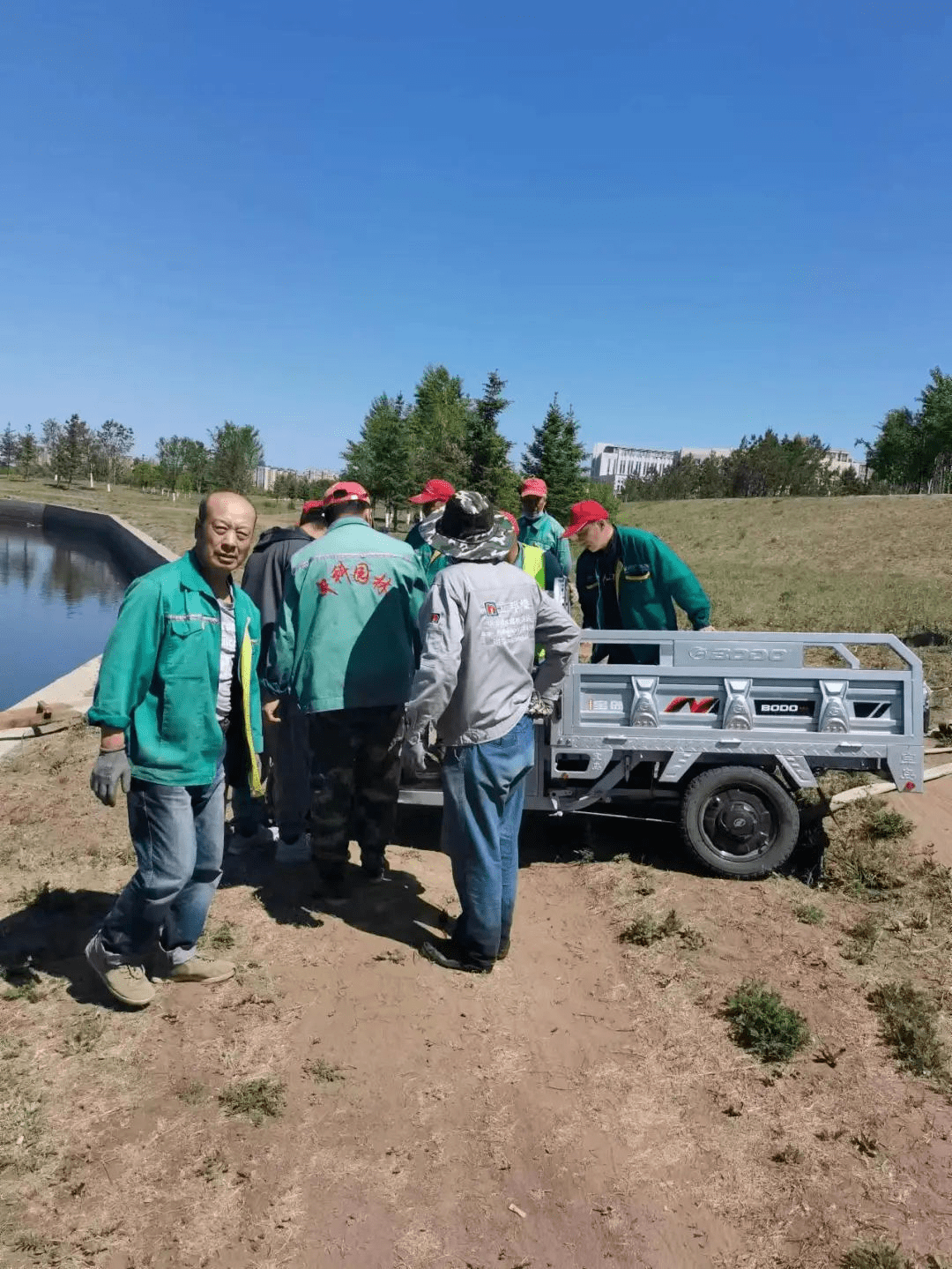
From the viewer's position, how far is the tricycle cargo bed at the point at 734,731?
450 cm

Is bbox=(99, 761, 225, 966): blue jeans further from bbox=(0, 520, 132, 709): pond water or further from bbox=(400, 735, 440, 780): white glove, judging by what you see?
bbox=(0, 520, 132, 709): pond water

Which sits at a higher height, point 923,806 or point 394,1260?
point 923,806

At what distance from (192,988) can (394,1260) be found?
1.58 m

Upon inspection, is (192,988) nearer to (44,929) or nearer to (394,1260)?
(44,929)

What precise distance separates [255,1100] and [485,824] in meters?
1.28

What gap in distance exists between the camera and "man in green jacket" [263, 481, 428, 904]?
396 cm

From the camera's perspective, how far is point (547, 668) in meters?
3.92

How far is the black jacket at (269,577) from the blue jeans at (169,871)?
1445 mm

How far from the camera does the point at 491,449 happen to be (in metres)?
34.2

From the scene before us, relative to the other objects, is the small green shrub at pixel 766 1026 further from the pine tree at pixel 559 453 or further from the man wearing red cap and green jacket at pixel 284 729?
the pine tree at pixel 559 453

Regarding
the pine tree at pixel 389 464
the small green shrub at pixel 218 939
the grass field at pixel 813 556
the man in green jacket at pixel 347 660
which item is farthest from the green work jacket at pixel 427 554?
the pine tree at pixel 389 464

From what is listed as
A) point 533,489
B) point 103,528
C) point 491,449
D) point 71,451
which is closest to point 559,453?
point 491,449

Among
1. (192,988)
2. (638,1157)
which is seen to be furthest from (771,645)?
(192,988)

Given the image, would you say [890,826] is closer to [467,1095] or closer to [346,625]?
[467,1095]
